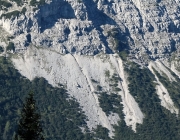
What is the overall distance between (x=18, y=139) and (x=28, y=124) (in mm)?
2256

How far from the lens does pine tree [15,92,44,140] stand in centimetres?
5103

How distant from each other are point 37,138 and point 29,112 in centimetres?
342

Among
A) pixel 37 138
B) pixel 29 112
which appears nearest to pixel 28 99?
pixel 29 112

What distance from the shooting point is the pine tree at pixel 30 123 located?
5103 cm

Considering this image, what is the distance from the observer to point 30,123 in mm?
51375

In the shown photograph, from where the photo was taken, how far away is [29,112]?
5178cm

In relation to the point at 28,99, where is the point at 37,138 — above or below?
below

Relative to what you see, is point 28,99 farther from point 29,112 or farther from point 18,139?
point 18,139

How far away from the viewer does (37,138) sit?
A: 51.5 m

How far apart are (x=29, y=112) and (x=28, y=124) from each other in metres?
1.53

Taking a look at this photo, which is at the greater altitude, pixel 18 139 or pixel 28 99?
pixel 28 99

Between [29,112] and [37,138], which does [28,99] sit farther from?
[37,138]

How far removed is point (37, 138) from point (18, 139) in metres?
2.37
